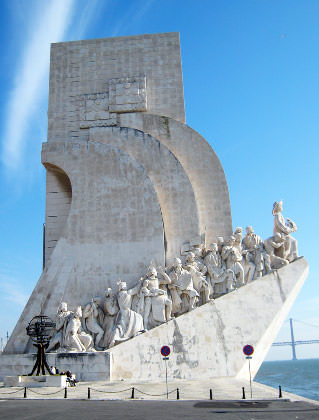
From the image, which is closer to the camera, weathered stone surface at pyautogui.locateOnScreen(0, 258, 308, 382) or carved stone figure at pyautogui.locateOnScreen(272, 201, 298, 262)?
weathered stone surface at pyautogui.locateOnScreen(0, 258, 308, 382)

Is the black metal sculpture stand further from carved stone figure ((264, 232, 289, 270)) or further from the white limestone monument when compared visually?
carved stone figure ((264, 232, 289, 270))

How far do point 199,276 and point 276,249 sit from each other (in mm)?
2497

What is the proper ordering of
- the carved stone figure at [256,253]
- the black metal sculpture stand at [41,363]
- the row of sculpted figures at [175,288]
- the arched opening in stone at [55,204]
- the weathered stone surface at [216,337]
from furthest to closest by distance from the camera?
the arched opening in stone at [55,204] → the carved stone figure at [256,253] → the row of sculpted figures at [175,288] → the weathered stone surface at [216,337] → the black metal sculpture stand at [41,363]

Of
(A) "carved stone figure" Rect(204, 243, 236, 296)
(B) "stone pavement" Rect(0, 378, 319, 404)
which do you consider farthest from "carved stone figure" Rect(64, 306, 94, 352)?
(A) "carved stone figure" Rect(204, 243, 236, 296)

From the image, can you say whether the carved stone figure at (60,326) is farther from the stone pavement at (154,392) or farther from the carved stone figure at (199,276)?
the carved stone figure at (199,276)

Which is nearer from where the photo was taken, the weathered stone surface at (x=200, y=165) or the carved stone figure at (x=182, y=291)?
the carved stone figure at (x=182, y=291)

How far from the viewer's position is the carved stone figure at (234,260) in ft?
40.4

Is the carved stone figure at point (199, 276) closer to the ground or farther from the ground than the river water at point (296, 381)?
farther from the ground

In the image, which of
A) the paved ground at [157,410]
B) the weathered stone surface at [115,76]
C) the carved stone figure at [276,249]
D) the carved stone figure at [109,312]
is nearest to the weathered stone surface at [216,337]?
the carved stone figure at [276,249]

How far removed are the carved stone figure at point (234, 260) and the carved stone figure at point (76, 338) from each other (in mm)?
Result: 4249

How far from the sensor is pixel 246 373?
37.7ft

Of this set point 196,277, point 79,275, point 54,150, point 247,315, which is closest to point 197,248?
point 196,277

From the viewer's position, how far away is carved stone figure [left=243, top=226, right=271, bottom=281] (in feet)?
40.8

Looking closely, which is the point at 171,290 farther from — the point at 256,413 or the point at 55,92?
the point at 55,92
